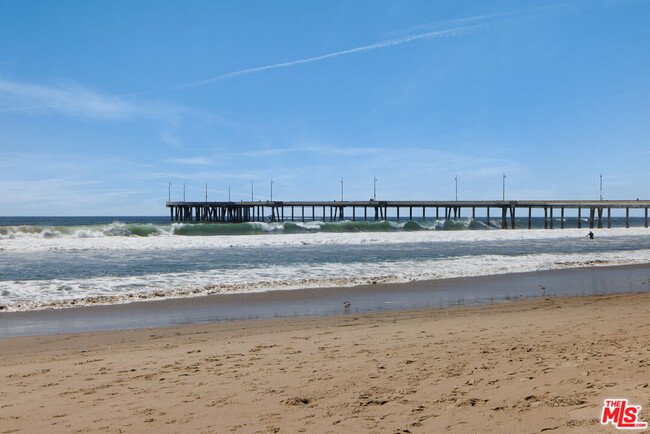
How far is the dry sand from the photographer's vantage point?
3.87 meters

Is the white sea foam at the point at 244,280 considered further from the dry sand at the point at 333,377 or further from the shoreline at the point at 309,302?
the dry sand at the point at 333,377

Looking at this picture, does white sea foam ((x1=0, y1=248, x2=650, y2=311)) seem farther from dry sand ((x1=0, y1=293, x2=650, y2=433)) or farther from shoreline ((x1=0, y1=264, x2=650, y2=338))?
dry sand ((x1=0, y1=293, x2=650, y2=433))

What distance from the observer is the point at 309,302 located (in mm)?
11281

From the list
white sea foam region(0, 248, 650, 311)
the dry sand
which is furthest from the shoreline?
the dry sand

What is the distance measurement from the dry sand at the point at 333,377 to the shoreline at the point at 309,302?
1270mm

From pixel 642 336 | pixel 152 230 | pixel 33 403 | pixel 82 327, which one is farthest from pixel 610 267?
pixel 152 230

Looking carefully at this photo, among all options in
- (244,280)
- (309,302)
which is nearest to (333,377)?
(309,302)

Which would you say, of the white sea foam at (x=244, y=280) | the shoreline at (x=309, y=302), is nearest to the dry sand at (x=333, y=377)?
the shoreline at (x=309, y=302)

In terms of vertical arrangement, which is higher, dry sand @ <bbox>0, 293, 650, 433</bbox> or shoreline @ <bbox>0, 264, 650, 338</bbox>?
dry sand @ <bbox>0, 293, 650, 433</bbox>

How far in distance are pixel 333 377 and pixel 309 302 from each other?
629cm

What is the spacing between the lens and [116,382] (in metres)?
5.16

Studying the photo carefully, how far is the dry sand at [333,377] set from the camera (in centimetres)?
387

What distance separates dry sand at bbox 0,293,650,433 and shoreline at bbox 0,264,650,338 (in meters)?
1.27

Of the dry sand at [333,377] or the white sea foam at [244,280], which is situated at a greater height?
the dry sand at [333,377]
